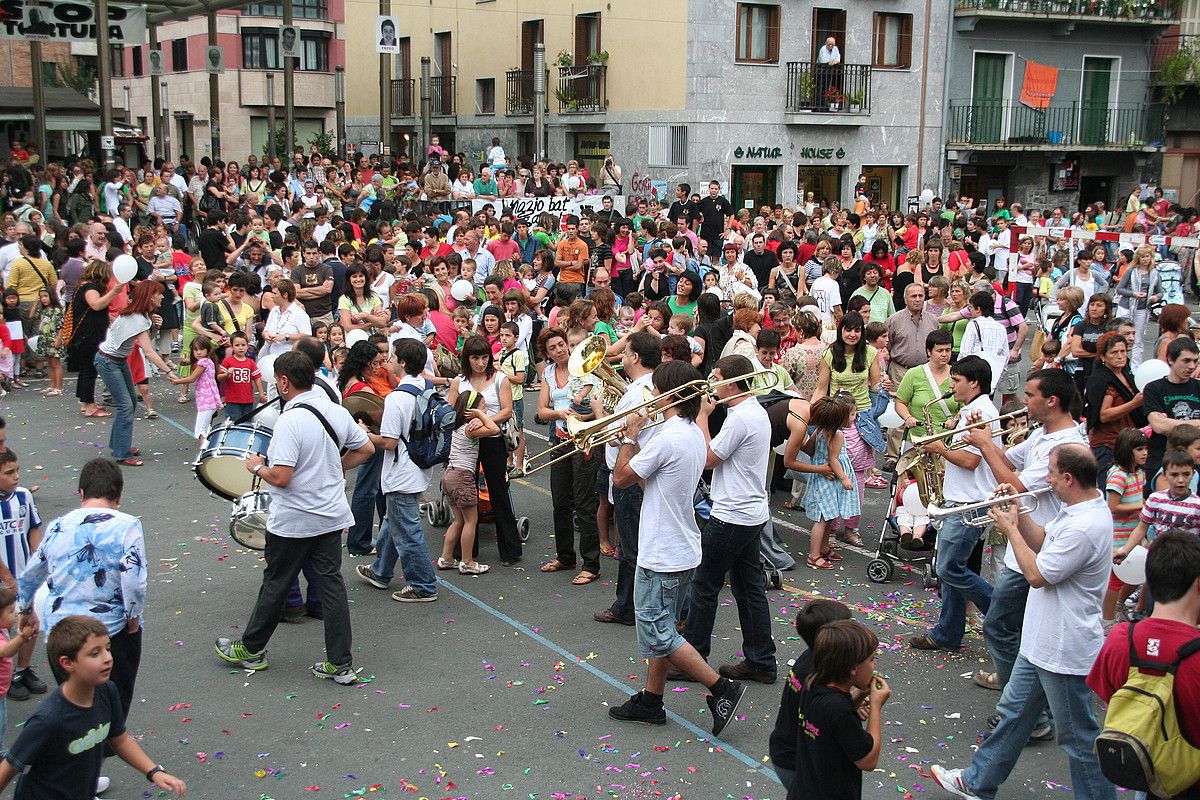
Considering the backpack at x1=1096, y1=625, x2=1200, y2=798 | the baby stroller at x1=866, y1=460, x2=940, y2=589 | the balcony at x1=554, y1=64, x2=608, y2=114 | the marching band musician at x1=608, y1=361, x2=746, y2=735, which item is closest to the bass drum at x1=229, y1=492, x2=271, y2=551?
the marching band musician at x1=608, y1=361, x2=746, y2=735

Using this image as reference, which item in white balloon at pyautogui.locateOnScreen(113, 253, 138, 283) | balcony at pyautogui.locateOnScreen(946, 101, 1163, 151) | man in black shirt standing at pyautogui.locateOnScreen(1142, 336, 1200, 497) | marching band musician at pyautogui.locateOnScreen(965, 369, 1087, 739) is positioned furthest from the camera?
balcony at pyautogui.locateOnScreen(946, 101, 1163, 151)

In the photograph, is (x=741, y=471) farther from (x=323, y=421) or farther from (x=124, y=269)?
(x=124, y=269)

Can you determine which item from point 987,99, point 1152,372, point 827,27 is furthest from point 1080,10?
point 1152,372

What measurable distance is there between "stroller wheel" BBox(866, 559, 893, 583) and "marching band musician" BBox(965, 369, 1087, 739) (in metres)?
2.10

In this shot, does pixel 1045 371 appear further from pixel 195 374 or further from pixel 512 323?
pixel 195 374

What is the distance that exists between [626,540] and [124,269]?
7.26 meters

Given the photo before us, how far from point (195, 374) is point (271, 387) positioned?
1007 millimetres

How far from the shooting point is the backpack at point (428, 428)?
738 centimetres

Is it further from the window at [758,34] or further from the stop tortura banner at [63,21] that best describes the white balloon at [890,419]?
the window at [758,34]

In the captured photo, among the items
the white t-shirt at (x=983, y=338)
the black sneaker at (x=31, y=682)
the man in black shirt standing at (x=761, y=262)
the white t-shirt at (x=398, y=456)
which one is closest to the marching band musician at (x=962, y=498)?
the white t-shirt at (x=398, y=456)

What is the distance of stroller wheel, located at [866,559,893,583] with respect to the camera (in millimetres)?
8047

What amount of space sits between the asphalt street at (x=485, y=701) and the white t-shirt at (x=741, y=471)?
1011 millimetres

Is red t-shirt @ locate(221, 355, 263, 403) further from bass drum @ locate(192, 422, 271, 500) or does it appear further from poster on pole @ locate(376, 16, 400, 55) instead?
poster on pole @ locate(376, 16, 400, 55)

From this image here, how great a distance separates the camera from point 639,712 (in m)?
6.01
